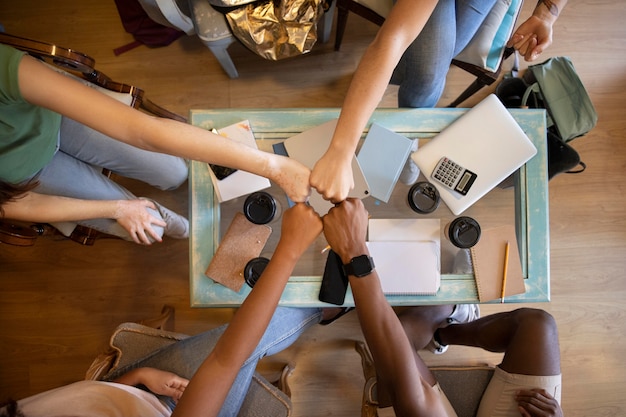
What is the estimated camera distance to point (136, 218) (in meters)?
1.29

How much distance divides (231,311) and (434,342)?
0.85 m

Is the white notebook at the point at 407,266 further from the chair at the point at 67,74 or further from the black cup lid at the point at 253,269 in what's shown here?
the chair at the point at 67,74

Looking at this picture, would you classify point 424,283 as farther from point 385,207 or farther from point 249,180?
point 249,180

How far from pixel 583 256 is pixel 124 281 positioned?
77.7 inches

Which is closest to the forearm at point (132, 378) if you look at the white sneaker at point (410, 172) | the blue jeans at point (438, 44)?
the white sneaker at point (410, 172)

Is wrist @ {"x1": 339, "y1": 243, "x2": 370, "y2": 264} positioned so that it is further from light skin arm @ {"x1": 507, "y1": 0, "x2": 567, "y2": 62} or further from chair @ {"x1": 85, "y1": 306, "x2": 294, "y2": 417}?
light skin arm @ {"x1": 507, "y1": 0, "x2": 567, "y2": 62}

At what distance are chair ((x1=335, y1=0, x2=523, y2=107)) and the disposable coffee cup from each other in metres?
0.61

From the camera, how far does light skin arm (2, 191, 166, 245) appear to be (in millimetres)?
1098

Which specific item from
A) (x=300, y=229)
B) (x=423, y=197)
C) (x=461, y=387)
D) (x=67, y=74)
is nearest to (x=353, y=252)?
(x=300, y=229)

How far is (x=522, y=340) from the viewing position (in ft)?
4.03

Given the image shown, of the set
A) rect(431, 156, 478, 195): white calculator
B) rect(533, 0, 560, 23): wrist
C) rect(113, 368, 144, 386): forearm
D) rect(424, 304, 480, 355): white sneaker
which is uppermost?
rect(533, 0, 560, 23): wrist

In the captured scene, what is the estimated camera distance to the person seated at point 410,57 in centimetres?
99

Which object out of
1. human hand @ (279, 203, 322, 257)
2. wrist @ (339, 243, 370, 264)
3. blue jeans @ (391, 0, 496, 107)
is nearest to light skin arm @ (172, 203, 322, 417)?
human hand @ (279, 203, 322, 257)

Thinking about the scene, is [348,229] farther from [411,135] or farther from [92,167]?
[92,167]
